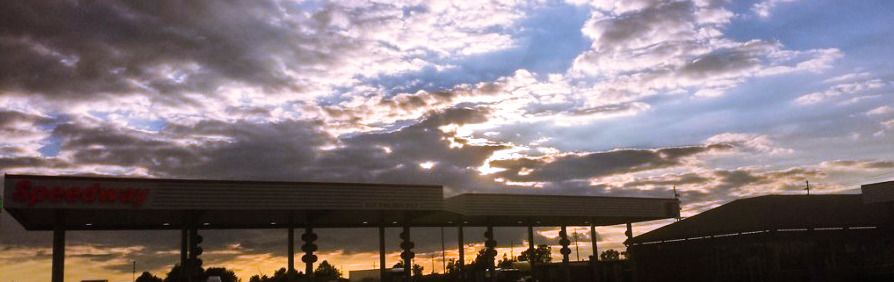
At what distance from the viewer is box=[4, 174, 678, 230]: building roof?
96.7ft

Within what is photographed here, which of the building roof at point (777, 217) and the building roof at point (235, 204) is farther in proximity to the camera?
the building roof at point (777, 217)

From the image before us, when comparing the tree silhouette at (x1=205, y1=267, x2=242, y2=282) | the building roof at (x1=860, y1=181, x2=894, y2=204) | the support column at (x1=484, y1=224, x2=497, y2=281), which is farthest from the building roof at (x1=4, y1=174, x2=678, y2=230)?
the tree silhouette at (x1=205, y1=267, x2=242, y2=282)

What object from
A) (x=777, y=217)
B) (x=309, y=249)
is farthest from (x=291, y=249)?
(x=777, y=217)

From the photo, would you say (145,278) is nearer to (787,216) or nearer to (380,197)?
(380,197)

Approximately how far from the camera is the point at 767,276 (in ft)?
156

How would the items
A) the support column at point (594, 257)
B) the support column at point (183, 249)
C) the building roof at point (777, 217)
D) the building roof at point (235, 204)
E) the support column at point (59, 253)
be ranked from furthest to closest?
1. the support column at point (594, 257)
2. the building roof at point (777, 217)
3. the support column at point (183, 249)
4. the support column at point (59, 253)
5. the building roof at point (235, 204)

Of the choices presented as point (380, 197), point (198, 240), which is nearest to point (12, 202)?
point (198, 240)

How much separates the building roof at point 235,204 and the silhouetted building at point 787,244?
9570 millimetres

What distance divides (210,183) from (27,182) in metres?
7.26

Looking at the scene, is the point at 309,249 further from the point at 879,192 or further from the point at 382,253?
the point at 879,192

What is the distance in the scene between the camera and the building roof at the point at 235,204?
2947 centimetres

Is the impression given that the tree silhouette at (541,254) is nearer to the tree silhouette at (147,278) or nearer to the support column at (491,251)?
the tree silhouette at (147,278)

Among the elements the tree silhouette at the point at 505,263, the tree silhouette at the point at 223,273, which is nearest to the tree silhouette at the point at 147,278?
the tree silhouette at the point at 223,273

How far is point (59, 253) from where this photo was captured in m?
31.9
